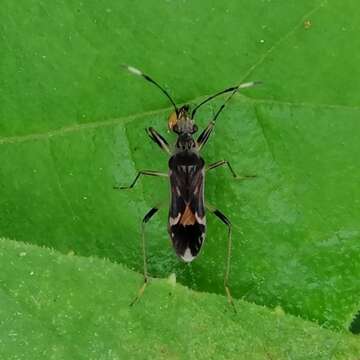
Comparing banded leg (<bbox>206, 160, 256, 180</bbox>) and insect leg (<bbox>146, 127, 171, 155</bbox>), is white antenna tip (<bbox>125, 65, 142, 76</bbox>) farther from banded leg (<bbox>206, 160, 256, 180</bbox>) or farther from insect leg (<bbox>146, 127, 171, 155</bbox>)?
banded leg (<bbox>206, 160, 256, 180</bbox>)

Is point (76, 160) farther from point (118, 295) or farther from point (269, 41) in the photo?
point (269, 41)

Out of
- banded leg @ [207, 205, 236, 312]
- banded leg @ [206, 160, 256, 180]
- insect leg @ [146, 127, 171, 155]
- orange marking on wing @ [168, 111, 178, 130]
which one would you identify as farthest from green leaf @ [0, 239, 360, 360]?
orange marking on wing @ [168, 111, 178, 130]

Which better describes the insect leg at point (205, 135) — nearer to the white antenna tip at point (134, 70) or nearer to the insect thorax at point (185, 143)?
the insect thorax at point (185, 143)

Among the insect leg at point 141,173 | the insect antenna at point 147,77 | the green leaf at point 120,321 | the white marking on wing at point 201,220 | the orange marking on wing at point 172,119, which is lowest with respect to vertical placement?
the green leaf at point 120,321

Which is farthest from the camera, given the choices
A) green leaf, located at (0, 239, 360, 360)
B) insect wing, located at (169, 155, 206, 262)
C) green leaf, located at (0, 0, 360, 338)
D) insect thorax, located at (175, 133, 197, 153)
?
insect thorax, located at (175, 133, 197, 153)

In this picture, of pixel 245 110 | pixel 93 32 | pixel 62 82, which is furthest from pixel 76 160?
pixel 245 110

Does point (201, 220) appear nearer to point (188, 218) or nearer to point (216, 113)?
point (188, 218)

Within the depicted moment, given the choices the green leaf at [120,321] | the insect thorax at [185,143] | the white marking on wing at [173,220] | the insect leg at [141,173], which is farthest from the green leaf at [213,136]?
the green leaf at [120,321]
